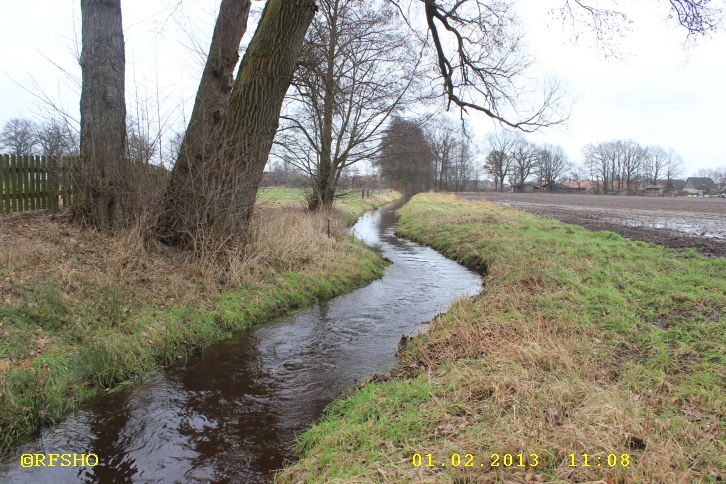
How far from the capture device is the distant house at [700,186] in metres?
104

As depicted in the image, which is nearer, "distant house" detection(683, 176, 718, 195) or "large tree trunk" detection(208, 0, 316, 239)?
"large tree trunk" detection(208, 0, 316, 239)

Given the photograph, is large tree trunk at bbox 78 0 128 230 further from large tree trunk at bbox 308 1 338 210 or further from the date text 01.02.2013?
large tree trunk at bbox 308 1 338 210

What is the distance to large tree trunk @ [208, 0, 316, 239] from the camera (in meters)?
7.82

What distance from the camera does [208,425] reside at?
4.30m

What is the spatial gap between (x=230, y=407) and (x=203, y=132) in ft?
17.6

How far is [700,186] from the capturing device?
113 meters

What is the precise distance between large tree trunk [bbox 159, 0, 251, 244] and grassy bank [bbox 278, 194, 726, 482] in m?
4.99

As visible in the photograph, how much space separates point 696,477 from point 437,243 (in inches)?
564

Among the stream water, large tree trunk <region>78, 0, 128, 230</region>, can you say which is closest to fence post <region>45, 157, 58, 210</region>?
large tree trunk <region>78, 0, 128, 230</region>

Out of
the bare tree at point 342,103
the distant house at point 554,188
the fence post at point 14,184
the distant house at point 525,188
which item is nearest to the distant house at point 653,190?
the distant house at point 554,188

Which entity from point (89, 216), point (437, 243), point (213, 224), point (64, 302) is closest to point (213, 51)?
point (213, 224)

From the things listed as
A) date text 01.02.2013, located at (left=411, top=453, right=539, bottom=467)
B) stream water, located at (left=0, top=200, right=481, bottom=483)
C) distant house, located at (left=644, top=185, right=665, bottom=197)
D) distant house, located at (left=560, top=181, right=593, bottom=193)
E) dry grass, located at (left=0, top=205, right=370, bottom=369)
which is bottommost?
stream water, located at (left=0, top=200, right=481, bottom=483)

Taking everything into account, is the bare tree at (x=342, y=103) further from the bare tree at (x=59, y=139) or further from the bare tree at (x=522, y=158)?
the bare tree at (x=522, y=158)

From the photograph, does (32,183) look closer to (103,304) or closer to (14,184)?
(14,184)
